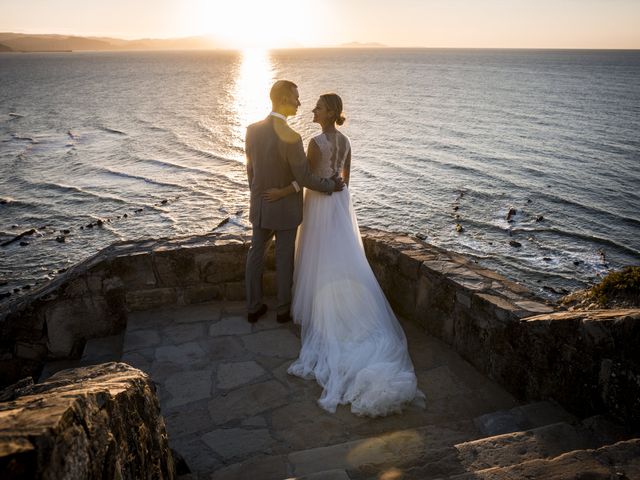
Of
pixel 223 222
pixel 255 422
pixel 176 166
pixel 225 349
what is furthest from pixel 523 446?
pixel 176 166

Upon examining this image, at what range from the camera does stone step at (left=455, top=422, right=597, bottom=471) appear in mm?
2547

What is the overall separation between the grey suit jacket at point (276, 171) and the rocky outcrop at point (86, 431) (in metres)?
2.57

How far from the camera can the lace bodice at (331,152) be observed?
4605 mm

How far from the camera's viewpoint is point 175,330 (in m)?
4.79

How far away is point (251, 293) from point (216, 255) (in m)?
0.67

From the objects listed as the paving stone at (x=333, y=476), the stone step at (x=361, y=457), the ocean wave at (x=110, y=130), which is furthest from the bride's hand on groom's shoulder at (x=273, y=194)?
the ocean wave at (x=110, y=130)

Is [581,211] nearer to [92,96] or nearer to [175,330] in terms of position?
[175,330]

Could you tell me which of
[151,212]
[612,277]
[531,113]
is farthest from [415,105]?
[612,277]

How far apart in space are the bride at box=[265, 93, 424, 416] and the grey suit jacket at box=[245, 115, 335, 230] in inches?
4.0

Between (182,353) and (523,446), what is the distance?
2993mm

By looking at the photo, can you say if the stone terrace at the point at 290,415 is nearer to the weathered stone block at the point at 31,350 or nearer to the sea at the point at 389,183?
the weathered stone block at the point at 31,350

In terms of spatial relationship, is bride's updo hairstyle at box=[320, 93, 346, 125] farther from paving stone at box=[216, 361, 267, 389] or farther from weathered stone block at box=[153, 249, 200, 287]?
paving stone at box=[216, 361, 267, 389]

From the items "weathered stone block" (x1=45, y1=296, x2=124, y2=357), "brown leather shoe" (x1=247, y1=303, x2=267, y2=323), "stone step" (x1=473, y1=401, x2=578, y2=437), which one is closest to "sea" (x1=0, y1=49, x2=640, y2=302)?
"weathered stone block" (x1=45, y1=296, x2=124, y2=357)

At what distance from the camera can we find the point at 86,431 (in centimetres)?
141
